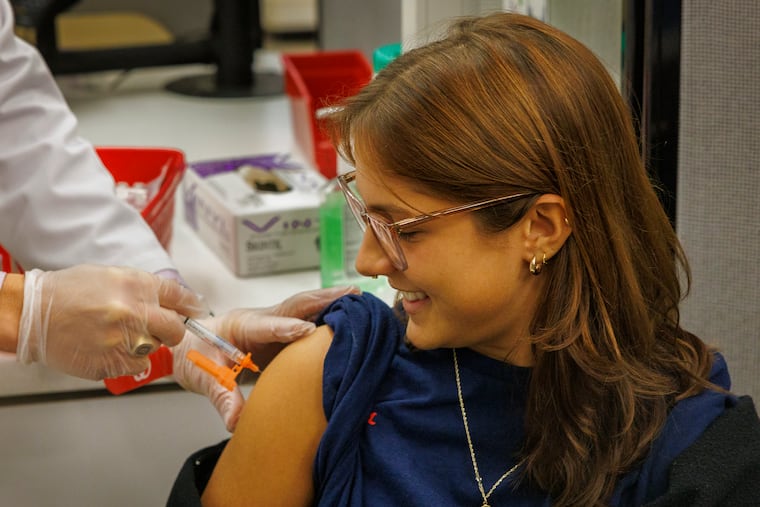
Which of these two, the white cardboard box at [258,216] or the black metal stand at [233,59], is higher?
the black metal stand at [233,59]

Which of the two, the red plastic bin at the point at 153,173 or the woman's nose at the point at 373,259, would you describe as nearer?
the woman's nose at the point at 373,259

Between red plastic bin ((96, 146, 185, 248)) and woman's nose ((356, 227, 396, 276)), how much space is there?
2.01 feet

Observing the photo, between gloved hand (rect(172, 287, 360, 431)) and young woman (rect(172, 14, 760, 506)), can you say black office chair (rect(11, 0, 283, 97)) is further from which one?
young woman (rect(172, 14, 760, 506))

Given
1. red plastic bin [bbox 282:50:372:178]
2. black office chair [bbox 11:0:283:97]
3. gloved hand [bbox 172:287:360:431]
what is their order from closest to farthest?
1. gloved hand [bbox 172:287:360:431]
2. red plastic bin [bbox 282:50:372:178]
3. black office chair [bbox 11:0:283:97]

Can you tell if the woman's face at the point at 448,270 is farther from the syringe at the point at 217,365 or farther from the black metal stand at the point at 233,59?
the black metal stand at the point at 233,59

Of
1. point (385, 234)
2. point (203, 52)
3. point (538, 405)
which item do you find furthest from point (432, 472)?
point (203, 52)

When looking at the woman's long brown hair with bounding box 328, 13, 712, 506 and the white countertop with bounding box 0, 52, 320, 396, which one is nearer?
the woman's long brown hair with bounding box 328, 13, 712, 506

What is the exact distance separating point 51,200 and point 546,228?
2.60 ft

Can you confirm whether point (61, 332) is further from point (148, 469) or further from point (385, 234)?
point (385, 234)

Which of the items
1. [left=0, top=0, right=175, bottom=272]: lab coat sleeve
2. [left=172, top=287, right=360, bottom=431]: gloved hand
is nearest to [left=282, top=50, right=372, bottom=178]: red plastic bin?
[left=0, top=0, right=175, bottom=272]: lab coat sleeve

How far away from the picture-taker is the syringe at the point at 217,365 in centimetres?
132

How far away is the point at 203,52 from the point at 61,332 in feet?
4.78

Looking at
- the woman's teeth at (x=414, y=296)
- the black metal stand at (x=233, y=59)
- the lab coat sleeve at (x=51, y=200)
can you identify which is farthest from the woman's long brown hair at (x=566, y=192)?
the black metal stand at (x=233, y=59)

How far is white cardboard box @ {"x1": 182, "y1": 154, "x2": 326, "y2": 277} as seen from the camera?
1.75 metres
